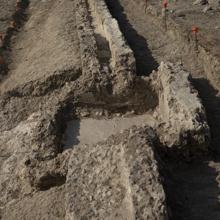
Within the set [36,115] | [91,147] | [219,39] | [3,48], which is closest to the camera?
[91,147]

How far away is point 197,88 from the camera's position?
1152 centimetres

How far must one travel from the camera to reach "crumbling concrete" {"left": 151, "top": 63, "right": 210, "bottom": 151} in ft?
27.9

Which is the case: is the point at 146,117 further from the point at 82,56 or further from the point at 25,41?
the point at 25,41

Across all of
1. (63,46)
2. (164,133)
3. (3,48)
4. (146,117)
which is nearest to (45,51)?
(63,46)

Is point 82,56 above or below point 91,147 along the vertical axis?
below

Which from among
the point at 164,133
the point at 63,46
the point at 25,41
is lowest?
the point at 25,41

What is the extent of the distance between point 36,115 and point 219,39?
6339 millimetres

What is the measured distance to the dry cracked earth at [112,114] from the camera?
6867 mm

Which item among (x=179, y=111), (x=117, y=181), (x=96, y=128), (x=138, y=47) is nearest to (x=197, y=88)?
(x=179, y=111)

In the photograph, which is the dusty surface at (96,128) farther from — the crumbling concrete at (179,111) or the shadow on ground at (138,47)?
the shadow on ground at (138,47)

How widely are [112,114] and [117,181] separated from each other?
5.07 m

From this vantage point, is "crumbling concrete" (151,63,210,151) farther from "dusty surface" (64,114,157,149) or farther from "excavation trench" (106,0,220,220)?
"dusty surface" (64,114,157,149)

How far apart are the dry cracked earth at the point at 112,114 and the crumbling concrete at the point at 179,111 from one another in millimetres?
27

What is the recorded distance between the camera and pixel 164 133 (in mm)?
8906
